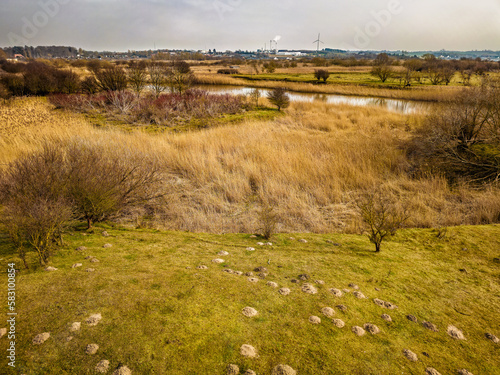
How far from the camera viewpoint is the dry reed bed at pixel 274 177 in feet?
19.3

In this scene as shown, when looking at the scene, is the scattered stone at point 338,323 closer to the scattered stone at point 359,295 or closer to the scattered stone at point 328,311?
the scattered stone at point 328,311

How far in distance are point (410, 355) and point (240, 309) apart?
129 cm

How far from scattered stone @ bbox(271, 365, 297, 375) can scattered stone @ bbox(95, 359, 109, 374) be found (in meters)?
1.00

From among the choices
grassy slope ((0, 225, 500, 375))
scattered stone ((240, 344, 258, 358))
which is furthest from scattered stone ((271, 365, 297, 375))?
scattered stone ((240, 344, 258, 358))

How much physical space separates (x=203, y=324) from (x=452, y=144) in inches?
404

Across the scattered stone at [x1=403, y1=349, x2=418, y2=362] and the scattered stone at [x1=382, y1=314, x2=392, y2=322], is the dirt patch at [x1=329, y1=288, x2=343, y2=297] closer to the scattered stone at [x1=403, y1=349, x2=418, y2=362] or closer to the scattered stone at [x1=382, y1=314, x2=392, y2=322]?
the scattered stone at [x1=382, y1=314, x2=392, y2=322]

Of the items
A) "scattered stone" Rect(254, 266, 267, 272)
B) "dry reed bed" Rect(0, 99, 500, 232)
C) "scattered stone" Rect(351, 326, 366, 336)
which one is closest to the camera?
"scattered stone" Rect(351, 326, 366, 336)

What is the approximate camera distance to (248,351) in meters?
1.79

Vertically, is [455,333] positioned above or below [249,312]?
below

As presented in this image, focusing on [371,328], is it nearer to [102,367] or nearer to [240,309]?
[240,309]

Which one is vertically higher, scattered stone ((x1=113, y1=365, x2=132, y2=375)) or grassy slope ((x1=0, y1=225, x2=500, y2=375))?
scattered stone ((x1=113, y1=365, x2=132, y2=375))

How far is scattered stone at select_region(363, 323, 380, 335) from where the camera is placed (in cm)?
212

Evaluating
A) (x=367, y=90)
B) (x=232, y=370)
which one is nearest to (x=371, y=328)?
(x=232, y=370)

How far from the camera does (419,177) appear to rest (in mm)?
8445
